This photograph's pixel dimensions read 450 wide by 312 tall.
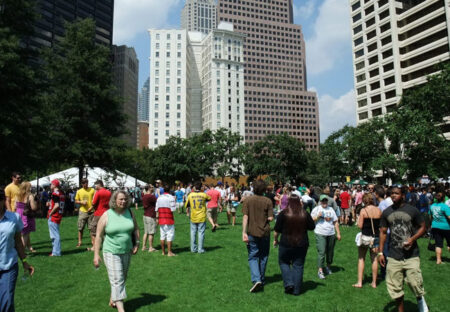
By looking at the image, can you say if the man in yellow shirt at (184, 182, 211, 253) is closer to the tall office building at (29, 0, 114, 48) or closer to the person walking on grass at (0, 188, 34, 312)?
the person walking on grass at (0, 188, 34, 312)

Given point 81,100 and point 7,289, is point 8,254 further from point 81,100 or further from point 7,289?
point 81,100

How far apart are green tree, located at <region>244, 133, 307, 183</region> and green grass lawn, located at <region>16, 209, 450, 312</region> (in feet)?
150

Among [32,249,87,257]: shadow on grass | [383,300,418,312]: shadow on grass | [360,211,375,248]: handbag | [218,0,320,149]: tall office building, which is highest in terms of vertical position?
[218,0,320,149]: tall office building

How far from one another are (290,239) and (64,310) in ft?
13.4

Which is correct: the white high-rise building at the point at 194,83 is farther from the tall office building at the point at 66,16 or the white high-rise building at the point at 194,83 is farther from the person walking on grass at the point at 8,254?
the person walking on grass at the point at 8,254

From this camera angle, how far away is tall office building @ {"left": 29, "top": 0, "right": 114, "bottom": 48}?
360ft

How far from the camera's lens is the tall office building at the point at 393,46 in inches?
2265

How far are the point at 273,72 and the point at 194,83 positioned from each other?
49.5 metres

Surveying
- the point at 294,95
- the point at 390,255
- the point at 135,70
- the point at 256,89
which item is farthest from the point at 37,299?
the point at 135,70

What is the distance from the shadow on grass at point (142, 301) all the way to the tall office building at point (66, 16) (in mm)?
110377

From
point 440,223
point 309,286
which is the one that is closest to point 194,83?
point 440,223

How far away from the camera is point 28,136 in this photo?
2312 centimetres

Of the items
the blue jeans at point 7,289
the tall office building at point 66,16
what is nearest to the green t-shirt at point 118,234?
the blue jeans at point 7,289

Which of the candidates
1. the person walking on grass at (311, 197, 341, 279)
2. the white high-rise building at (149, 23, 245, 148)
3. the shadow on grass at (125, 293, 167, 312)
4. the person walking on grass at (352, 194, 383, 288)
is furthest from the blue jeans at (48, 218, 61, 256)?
the white high-rise building at (149, 23, 245, 148)
